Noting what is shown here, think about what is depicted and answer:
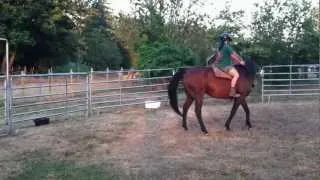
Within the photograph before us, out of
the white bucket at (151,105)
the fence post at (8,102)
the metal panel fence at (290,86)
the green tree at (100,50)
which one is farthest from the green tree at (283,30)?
the green tree at (100,50)

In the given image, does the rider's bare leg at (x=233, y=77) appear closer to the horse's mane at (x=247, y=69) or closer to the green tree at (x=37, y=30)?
the horse's mane at (x=247, y=69)

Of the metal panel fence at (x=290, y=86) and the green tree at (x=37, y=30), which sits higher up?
the green tree at (x=37, y=30)

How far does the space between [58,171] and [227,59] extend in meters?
4.79

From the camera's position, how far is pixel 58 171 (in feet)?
21.8

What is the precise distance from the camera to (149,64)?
78.4 feet

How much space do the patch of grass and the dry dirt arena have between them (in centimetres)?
17

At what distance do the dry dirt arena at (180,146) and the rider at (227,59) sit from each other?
42.3 inches

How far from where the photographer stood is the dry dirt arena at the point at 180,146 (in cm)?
660

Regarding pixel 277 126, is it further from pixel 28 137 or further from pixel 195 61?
pixel 195 61

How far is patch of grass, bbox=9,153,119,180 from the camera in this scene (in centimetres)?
629

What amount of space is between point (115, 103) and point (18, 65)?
26.9 meters

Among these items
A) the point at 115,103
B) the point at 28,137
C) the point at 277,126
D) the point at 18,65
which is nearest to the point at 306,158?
the point at 277,126

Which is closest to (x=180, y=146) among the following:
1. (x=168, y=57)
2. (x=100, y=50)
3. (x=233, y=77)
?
(x=233, y=77)

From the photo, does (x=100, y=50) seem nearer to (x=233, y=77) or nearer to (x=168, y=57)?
(x=168, y=57)
